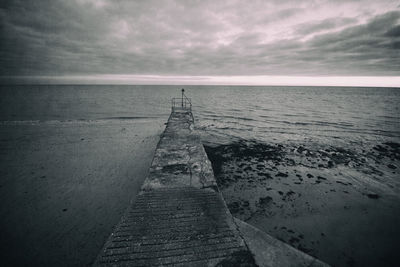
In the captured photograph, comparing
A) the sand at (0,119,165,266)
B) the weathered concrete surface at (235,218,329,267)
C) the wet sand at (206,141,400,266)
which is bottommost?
the sand at (0,119,165,266)

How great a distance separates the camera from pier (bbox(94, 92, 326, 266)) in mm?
2279

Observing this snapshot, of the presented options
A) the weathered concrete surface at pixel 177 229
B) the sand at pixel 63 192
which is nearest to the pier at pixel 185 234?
the weathered concrete surface at pixel 177 229

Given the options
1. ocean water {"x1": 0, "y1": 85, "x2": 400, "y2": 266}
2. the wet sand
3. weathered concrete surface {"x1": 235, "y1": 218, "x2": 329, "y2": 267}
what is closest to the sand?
ocean water {"x1": 0, "y1": 85, "x2": 400, "y2": 266}

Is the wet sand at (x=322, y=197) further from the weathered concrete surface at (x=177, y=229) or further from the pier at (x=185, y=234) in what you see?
the weathered concrete surface at (x=177, y=229)

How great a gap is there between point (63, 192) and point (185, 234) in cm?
612

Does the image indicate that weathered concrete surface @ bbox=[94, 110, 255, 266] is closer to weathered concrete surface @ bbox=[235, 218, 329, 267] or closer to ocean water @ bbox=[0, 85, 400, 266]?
weathered concrete surface @ bbox=[235, 218, 329, 267]

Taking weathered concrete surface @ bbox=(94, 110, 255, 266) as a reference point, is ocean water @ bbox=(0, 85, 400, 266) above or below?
below

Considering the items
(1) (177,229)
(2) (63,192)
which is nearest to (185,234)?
(1) (177,229)

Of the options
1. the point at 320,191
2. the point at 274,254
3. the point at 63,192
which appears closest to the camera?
the point at 274,254

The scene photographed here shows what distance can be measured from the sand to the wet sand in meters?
4.11

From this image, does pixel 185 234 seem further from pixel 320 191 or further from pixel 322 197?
pixel 320 191

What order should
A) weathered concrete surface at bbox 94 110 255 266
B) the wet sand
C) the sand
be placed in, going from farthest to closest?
the wet sand, the sand, weathered concrete surface at bbox 94 110 255 266

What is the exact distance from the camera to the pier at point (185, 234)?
7.48 feet

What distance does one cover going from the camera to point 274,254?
310 centimetres
